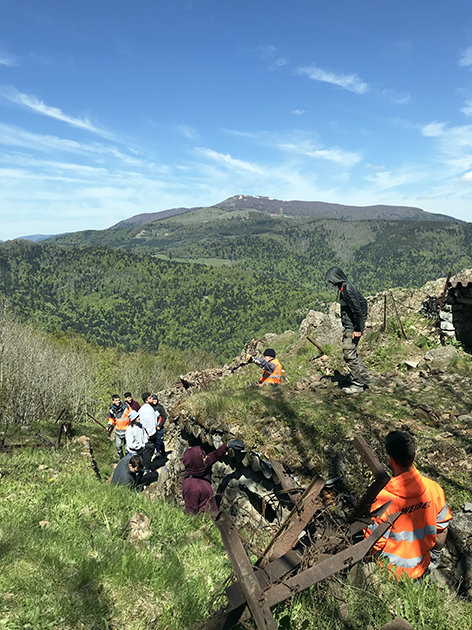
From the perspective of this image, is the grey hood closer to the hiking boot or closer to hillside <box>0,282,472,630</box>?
the hiking boot

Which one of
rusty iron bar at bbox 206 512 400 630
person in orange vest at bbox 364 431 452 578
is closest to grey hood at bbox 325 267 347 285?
person in orange vest at bbox 364 431 452 578

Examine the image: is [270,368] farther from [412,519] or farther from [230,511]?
[412,519]

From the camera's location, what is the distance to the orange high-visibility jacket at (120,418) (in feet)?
32.6

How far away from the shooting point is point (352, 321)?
7375 mm

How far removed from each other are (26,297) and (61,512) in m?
210

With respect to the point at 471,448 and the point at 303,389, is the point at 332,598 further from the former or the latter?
the point at 303,389

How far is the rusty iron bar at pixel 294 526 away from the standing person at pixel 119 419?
8270 millimetres

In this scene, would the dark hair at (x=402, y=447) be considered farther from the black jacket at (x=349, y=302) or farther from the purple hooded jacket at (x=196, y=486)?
the black jacket at (x=349, y=302)

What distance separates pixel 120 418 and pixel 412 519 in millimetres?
8733

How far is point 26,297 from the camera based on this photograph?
184 m

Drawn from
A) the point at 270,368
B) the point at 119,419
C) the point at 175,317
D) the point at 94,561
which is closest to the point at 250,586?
the point at 94,561

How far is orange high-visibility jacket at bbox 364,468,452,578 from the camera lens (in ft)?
9.18

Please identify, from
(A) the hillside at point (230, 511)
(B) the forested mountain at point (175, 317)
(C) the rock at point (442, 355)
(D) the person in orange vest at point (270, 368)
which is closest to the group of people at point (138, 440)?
(A) the hillside at point (230, 511)

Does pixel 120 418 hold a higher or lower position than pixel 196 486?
lower
